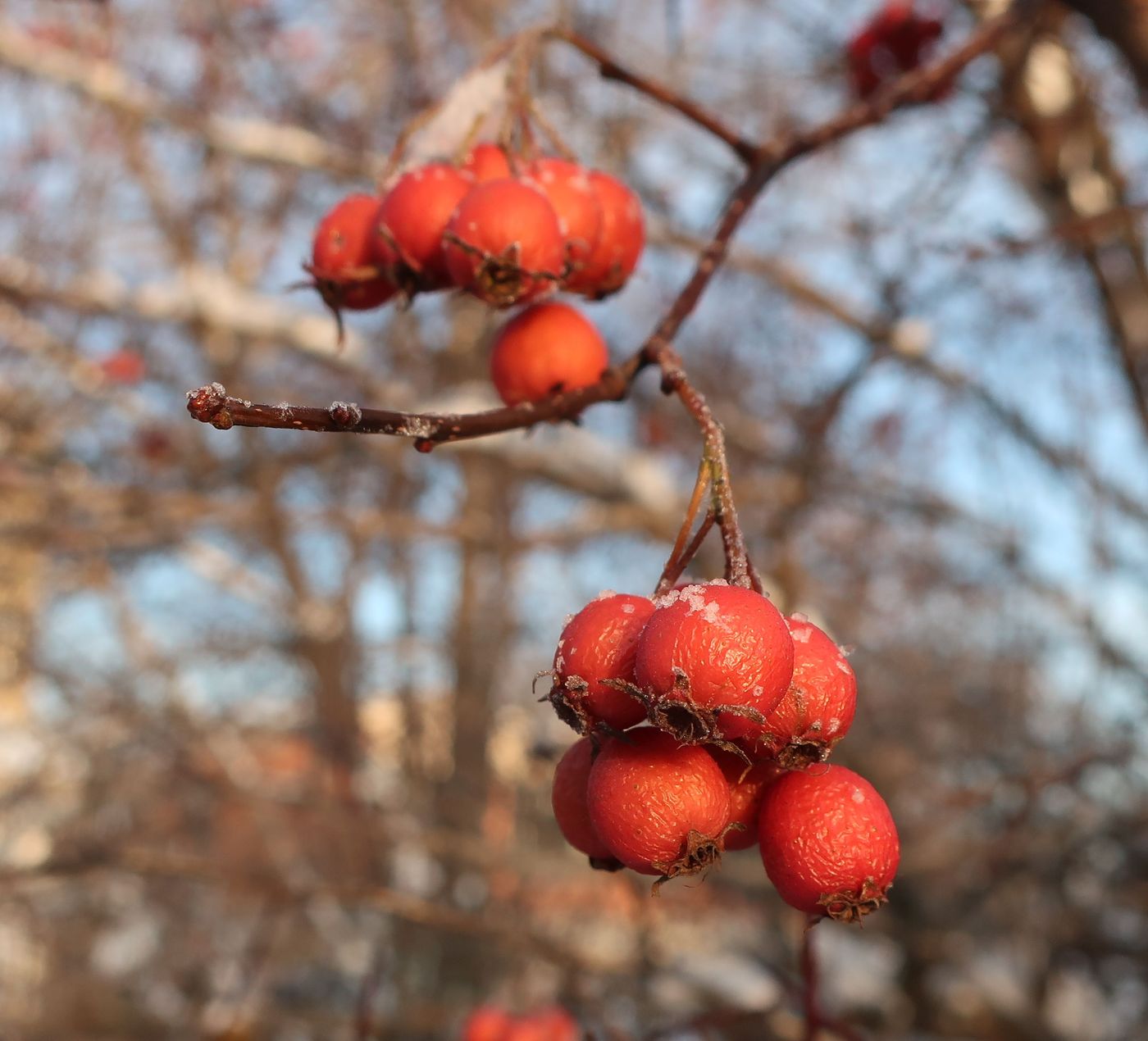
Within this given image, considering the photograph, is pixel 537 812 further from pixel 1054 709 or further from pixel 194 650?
pixel 1054 709

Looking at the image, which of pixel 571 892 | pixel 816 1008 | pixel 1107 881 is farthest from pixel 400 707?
pixel 816 1008

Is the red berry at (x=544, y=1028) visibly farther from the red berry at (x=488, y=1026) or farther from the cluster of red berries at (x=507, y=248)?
the cluster of red berries at (x=507, y=248)

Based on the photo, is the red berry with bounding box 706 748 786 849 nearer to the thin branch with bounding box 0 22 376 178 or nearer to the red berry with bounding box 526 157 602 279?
the red berry with bounding box 526 157 602 279

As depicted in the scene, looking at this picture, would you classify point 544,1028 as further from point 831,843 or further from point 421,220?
point 421,220

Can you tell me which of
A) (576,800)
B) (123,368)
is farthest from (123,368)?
(576,800)

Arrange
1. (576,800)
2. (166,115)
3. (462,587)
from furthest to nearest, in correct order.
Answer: (462,587), (166,115), (576,800)

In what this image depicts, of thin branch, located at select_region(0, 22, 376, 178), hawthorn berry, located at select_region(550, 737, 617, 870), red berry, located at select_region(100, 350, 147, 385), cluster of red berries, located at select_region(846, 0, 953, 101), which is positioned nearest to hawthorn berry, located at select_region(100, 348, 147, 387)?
red berry, located at select_region(100, 350, 147, 385)
